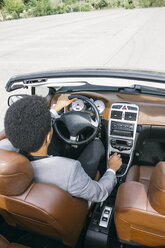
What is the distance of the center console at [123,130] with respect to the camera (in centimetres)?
283

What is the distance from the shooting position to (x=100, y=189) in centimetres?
184

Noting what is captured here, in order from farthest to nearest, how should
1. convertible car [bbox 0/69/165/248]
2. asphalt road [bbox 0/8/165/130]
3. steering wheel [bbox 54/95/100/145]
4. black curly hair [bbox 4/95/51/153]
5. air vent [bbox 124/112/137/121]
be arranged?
asphalt road [bbox 0/8/165/130]
air vent [bbox 124/112/137/121]
steering wheel [bbox 54/95/100/145]
convertible car [bbox 0/69/165/248]
black curly hair [bbox 4/95/51/153]

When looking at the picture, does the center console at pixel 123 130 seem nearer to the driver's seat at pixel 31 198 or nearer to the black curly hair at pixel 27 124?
the driver's seat at pixel 31 198

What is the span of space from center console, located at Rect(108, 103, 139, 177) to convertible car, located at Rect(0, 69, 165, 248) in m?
0.01

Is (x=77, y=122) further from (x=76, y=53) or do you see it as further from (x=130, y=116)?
(x=76, y=53)

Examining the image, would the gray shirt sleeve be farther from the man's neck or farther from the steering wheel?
the steering wheel

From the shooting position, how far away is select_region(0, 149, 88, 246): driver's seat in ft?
4.75

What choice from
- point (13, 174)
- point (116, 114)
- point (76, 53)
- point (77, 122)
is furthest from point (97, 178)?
point (76, 53)

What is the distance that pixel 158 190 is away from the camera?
150 cm

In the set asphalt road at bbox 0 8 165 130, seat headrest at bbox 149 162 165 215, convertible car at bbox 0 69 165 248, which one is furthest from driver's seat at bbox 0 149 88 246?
asphalt road at bbox 0 8 165 130

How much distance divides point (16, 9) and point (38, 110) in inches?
1307

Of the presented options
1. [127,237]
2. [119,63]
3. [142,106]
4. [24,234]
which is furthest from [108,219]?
[119,63]

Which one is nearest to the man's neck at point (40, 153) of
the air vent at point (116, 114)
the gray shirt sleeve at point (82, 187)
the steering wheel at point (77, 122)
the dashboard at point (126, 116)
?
the gray shirt sleeve at point (82, 187)

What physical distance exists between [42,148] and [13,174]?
29cm
